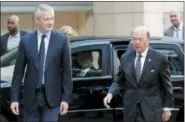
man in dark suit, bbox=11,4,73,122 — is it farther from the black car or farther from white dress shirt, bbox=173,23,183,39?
white dress shirt, bbox=173,23,183,39

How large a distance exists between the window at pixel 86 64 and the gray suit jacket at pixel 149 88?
4.65ft

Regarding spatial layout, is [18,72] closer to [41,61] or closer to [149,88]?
[41,61]

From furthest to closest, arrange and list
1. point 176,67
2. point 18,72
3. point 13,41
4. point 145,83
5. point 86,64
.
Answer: point 13,41 < point 176,67 < point 86,64 < point 145,83 < point 18,72

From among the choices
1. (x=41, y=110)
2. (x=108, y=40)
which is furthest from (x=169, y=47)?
(x=41, y=110)

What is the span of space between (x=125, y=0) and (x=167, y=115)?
7.44m

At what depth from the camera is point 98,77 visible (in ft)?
27.3

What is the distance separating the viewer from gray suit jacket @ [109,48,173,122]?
22.4 ft

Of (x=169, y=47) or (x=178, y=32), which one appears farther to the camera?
(x=178, y=32)

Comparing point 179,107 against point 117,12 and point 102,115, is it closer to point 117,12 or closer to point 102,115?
point 102,115

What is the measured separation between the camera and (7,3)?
45.9 ft

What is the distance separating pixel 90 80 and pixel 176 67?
1.18 meters

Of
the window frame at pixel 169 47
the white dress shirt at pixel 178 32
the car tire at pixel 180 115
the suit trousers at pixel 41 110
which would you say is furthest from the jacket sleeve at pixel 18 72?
the white dress shirt at pixel 178 32

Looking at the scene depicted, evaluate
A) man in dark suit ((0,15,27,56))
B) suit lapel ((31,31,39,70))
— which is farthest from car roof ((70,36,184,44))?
man in dark suit ((0,15,27,56))

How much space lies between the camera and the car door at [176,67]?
27.5ft
